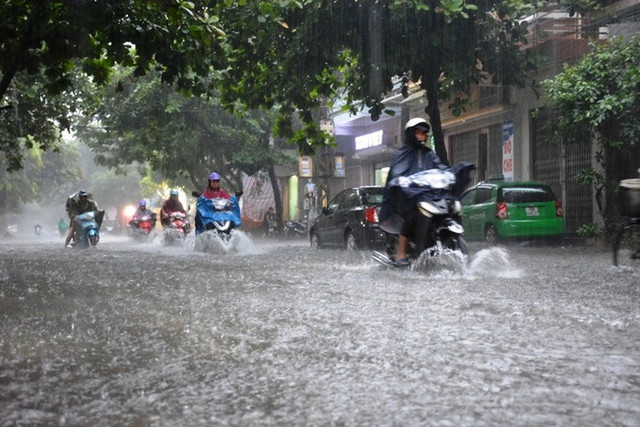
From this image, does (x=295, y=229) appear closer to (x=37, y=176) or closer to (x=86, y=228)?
(x=86, y=228)

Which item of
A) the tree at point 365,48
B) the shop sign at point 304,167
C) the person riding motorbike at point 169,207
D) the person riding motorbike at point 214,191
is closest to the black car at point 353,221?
the tree at point 365,48

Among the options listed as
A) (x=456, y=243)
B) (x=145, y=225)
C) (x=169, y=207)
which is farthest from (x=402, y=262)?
(x=145, y=225)

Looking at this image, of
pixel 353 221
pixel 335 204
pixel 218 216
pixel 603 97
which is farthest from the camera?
pixel 335 204

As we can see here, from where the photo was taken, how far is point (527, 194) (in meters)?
20.5

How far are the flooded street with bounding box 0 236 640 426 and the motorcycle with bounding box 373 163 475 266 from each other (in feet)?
1.60

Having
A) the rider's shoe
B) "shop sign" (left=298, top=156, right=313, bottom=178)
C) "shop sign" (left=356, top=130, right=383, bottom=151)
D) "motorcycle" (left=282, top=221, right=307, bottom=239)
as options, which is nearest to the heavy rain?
the rider's shoe

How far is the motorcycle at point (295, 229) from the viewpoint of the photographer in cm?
3716

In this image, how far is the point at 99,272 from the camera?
41.4ft

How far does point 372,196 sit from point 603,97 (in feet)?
16.8

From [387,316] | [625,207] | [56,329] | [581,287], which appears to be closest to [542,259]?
[625,207]

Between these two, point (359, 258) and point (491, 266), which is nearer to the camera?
point (491, 266)

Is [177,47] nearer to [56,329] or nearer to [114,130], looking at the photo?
[56,329]

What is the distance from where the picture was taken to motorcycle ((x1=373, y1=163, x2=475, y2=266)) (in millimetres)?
10250

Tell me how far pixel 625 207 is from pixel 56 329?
7.08 metres
